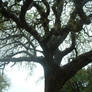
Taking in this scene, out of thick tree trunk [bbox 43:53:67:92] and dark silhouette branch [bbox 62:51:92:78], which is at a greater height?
dark silhouette branch [bbox 62:51:92:78]

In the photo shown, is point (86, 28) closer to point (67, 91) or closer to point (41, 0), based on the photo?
point (41, 0)

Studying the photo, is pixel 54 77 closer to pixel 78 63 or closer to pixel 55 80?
pixel 55 80

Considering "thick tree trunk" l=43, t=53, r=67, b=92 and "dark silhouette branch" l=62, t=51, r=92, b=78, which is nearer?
"dark silhouette branch" l=62, t=51, r=92, b=78

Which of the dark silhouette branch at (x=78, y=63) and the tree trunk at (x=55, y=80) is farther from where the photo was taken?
the tree trunk at (x=55, y=80)

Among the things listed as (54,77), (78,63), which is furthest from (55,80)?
(78,63)

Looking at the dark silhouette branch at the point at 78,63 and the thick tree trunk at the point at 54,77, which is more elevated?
the dark silhouette branch at the point at 78,63

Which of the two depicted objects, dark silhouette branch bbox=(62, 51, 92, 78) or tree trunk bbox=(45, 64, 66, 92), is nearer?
dark silhouette branch bbox=(62, 51, 92, 78)

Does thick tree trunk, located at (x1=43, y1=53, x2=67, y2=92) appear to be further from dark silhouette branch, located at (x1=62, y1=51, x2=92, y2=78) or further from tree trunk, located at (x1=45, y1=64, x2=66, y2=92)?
dark silhouette branch, located at (x1=62, y1=51, x2=92, y2=78)

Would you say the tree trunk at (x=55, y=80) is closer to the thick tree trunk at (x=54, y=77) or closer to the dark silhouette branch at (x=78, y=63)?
the thick tree trunk at (x=54, y=77)

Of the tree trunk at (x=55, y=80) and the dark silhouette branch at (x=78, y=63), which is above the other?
the dark silhouette branch at (x=78, y=63)

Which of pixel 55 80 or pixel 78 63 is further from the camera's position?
pixel 55 80

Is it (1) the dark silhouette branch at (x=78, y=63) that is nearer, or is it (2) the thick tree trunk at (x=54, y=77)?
(1) the dark silhouette branch at (x=78, y=63)

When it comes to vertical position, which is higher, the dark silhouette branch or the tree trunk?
the dark silhouette branch

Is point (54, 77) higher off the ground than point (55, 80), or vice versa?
point (54, 77)
